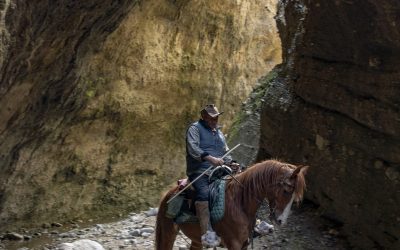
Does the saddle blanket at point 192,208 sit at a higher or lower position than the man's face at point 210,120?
lower

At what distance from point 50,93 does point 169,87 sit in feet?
11.4

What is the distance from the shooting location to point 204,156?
7.22 m

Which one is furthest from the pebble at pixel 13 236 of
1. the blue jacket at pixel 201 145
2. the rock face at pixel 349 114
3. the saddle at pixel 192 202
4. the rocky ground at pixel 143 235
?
the blue jacket at pixel 201 145

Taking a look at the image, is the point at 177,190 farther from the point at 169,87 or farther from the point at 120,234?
the point at 169,87

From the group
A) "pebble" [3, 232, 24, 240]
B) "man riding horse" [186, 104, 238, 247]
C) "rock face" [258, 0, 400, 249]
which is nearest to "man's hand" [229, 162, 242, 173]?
"man riding horse" [186, 104, 238, 247]

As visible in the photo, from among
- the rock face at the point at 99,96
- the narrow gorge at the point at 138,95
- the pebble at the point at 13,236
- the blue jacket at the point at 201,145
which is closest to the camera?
the blue jacket at the point at 201,145

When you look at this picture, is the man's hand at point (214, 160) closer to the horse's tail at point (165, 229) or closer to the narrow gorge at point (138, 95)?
the horse's tail at point (165, 229)

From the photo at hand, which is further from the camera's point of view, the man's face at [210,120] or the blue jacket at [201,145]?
the man's face at [210,120]

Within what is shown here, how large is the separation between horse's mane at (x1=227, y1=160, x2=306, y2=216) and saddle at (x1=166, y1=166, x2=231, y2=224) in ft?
0.54

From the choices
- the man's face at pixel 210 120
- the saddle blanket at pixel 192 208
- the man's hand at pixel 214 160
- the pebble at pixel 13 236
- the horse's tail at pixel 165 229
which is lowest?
the pebble at pixel 13 236

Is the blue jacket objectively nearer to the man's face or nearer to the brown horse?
the man's face

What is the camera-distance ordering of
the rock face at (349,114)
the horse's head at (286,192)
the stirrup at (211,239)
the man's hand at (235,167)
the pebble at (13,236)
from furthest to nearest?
1. the pebble at (13,236)
2. the rock face at (349,114)
3. the man's hand at (235,167)
4. the stirrup at (211,239)
5. the horse's head at (286,192)

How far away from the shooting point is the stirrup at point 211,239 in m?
7.16

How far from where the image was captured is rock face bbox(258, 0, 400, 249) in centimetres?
770
